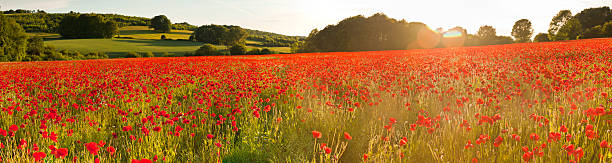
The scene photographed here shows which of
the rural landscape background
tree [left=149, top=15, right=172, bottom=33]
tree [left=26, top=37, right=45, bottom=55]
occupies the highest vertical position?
tree [left=149, top=15, right=172, bottom=33]

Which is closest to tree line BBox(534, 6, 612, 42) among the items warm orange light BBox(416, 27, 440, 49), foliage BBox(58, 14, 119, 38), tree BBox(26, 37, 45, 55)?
warm orange light BBox(416, 27, 440, 49)

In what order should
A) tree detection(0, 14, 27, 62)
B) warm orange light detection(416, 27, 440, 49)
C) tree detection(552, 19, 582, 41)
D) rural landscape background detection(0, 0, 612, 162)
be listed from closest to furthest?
rural landscape background detection(0, 0, 612, 162) < tree detection(0, 14, 27, 62) < warm orange light detection(416, 27, 440, 49) < tree detection(552, 19, 582, 41)

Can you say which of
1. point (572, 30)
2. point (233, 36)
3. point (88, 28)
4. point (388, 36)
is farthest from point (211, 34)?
point (572, 30)

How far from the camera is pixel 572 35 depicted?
188 ft

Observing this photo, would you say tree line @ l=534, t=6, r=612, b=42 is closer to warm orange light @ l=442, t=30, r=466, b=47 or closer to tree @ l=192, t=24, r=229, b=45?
warm orange light @ l=442, t=30, r=466, b=47

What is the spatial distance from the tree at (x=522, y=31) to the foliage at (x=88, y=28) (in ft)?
340

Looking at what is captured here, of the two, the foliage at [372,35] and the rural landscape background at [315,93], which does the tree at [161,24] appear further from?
the foliage at [372,35]

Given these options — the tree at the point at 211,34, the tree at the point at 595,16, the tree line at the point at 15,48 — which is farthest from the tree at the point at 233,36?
the tree at the point at 595,16

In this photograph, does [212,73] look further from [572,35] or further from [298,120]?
[572,35]

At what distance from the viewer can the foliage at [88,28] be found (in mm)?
83000

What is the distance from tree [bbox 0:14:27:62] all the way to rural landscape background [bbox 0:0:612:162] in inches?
8.8

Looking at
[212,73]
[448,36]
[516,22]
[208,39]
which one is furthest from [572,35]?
[208,39]

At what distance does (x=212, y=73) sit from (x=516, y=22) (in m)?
83.8

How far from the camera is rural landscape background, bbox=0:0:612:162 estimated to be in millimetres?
3117
